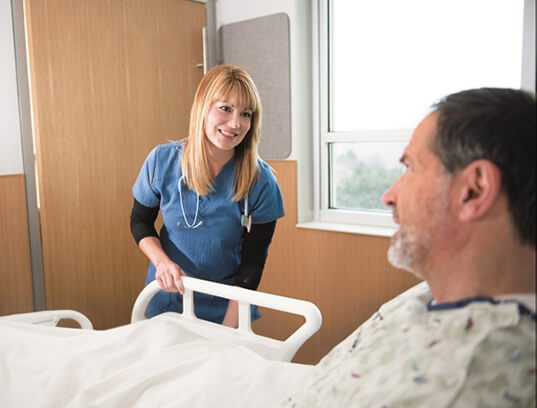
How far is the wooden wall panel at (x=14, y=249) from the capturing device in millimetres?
2381

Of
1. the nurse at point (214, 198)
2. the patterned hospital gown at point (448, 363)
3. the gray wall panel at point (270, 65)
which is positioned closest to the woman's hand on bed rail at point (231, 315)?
the nurse at point (214, 198)

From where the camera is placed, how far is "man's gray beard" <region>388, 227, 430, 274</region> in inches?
30.3

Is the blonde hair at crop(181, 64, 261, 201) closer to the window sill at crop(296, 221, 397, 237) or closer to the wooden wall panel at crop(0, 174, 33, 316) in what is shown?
the window sill at crop(296, 221, 397, 237)

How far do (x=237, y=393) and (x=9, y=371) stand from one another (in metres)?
0.58

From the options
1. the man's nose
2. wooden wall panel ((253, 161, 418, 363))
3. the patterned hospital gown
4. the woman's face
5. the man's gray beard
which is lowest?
wooden wall panel ((253, 161, 418, 363))

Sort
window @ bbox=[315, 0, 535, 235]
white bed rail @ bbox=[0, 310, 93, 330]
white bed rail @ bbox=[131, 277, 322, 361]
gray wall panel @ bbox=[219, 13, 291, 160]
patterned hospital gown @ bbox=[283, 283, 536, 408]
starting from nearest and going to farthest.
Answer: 1. patterned hospital gown @ bbox=[283, 283, 536, 408]
2. white bed rail @ bbox=[131, 277, 322, 361]
3. white bed rail @ bbox=[0, 310, 93, 330]
4. window @ bbox=[315, 0, 535, 235]
5. gray wall panel @ bbox=[219, 13, 291, 160]

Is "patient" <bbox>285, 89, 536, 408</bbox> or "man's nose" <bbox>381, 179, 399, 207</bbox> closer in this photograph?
"patient" <bbox>285, 89, 536, 408</bbox>

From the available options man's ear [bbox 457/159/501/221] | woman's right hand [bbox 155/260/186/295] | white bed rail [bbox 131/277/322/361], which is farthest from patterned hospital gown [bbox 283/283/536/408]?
woman's right hand [bbox 155/260/186/295]

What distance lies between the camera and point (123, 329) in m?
1.34

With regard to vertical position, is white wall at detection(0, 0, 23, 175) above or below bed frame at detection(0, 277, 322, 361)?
above

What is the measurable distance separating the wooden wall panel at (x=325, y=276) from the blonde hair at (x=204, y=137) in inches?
38.9

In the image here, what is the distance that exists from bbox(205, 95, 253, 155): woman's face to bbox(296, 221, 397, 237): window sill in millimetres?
1048

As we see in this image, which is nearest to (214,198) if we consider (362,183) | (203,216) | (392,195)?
(203,216)

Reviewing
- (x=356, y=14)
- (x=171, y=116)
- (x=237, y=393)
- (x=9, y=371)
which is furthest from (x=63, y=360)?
(x=356, y=14)
